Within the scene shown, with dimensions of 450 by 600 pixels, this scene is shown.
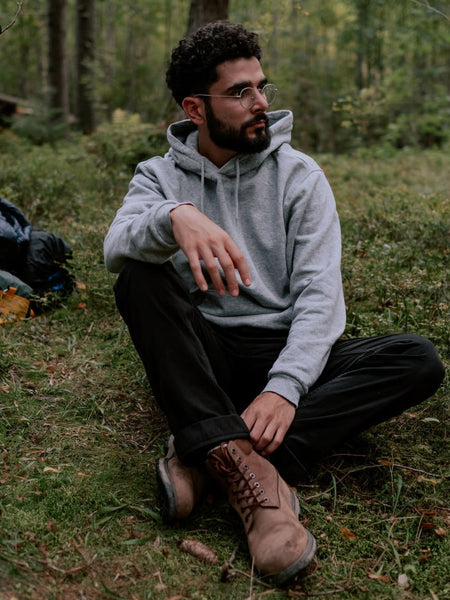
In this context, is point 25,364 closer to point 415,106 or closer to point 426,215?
point 426,215

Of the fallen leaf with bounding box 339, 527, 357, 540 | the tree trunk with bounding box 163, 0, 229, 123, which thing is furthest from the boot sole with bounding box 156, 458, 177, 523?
the tree trunk with bounding box 163, 0, 229, 123

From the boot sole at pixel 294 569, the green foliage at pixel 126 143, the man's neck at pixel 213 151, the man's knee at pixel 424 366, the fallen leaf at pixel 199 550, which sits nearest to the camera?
the boot sole at pixel 294 569

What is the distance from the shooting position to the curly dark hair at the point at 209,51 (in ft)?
9.36

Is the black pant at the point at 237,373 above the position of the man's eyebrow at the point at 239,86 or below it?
below

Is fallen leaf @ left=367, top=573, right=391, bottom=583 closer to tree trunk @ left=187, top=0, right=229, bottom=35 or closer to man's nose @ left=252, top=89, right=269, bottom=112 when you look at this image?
man's nose @ left=252, top=89, right=269, bottom=112

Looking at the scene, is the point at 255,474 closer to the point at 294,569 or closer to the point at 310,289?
the point at 294,569

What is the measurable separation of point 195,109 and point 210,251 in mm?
1144

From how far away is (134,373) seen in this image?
3.27 metres

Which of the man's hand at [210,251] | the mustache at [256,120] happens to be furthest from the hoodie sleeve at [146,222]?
the mustache at [256,120]

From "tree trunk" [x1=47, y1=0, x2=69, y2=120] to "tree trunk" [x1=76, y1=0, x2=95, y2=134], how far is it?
0.44 metres

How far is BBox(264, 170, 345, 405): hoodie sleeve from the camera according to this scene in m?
2.38

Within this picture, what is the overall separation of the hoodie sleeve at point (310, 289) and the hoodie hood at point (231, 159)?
0.24 meters

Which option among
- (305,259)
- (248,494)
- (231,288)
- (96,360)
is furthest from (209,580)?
(96,360)

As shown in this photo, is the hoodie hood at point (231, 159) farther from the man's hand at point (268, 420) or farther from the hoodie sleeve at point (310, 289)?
the man's hand at point (268, 420)
